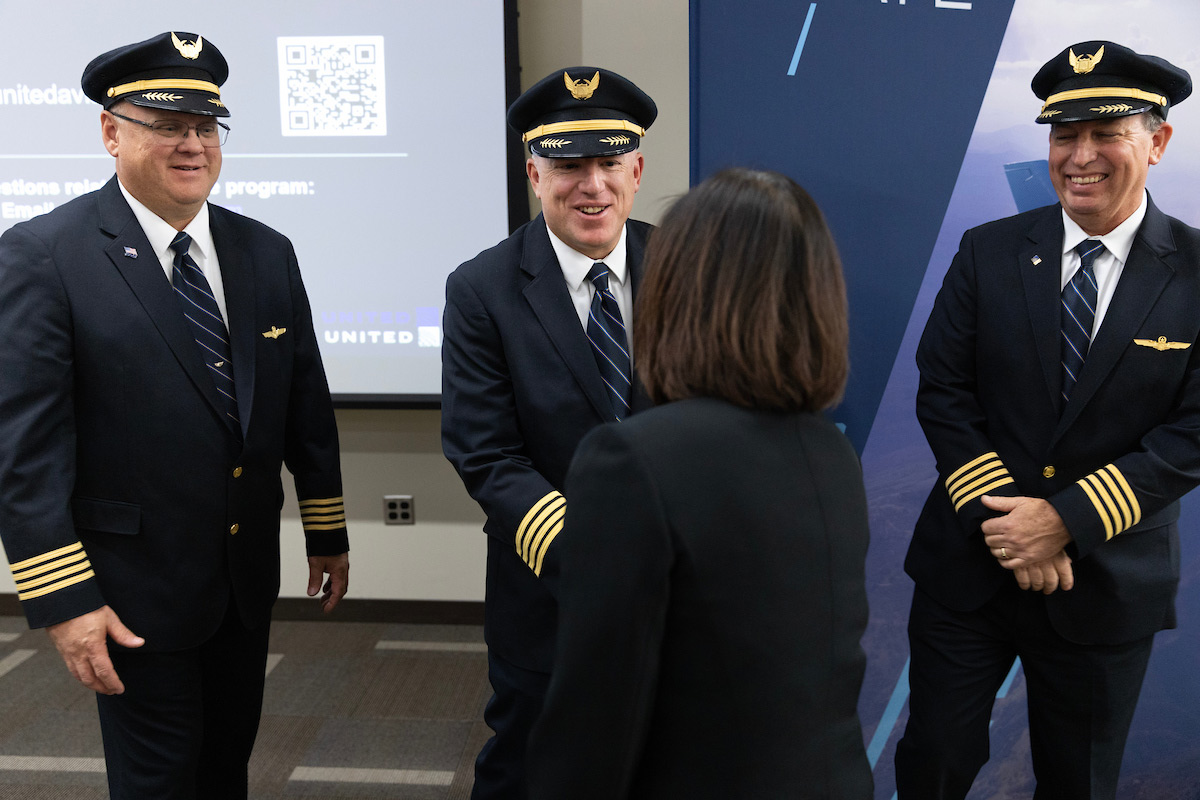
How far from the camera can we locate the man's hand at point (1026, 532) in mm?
1704

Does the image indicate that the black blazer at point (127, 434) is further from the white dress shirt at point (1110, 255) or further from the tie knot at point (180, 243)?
the white dress shirt at point (1110, 255)

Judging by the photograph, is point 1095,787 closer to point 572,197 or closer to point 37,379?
point 572,197

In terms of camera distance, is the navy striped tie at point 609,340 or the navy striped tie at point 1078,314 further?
the navy striped tie at point 1078,314

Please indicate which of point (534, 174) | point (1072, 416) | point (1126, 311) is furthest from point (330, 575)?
point (1126, 311)

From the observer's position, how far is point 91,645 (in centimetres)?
155

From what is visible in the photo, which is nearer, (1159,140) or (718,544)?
(718,544)

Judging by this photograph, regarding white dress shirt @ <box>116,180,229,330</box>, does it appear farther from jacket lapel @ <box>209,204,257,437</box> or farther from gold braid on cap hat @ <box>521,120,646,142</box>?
gold braid on cap hat @ <box>521,120,646,142</box>

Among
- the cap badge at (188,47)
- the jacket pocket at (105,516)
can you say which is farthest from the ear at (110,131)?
the jacket pocket at (105,516)

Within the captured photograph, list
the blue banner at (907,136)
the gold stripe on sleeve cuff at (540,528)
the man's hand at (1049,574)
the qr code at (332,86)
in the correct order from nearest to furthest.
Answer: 1. the gold stripe on sleeve cuff at (540,528)
2. the man's hand at (1049,574)
3. the blue banner at (907,136)
4. the qr code at (332,86)

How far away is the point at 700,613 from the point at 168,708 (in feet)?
4.01

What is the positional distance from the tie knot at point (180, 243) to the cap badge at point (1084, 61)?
5.66 ft

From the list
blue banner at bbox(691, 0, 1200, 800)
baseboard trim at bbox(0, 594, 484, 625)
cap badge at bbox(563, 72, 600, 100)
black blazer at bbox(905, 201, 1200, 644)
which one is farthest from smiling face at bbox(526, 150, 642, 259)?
baseboard trim at bbox(0, 594, 484, 625)

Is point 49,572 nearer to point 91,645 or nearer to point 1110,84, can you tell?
point 91,645

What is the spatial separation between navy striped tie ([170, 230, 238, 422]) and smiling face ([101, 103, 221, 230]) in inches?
2.7
